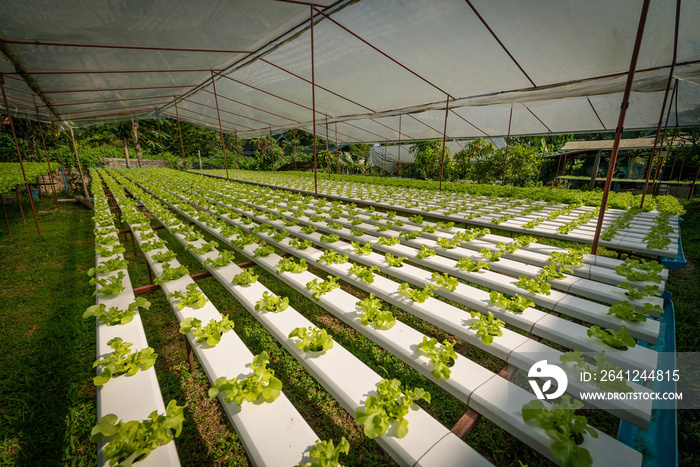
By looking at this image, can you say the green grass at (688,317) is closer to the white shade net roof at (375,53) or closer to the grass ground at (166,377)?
the grass ground at (166,377)

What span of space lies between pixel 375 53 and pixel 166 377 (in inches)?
337

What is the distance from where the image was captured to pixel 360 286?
3170mm

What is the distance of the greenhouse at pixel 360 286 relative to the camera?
1.65m

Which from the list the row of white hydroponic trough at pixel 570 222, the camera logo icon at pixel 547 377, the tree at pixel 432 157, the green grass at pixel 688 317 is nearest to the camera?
the camera logo icon at pixel 547 377

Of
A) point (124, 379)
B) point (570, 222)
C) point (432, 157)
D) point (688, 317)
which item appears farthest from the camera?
point (432, 157)

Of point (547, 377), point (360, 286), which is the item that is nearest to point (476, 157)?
point (360, 286)

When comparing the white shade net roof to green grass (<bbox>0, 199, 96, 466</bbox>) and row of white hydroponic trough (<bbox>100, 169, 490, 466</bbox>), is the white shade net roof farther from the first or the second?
row of white hydroponic trough (<bbox>100, 169, 490, 466</bbox>)

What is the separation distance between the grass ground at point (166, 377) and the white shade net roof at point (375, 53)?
14.1ft

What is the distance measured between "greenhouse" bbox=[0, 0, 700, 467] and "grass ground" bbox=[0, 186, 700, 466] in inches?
0.9

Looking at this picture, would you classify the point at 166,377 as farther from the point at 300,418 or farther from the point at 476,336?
the point at 476,336

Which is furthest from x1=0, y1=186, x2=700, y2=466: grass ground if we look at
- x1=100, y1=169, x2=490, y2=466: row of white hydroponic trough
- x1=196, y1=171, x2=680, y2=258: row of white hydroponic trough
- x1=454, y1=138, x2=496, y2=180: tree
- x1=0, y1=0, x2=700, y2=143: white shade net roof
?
x1=454, y1=138, x2=496, y2=180: tree

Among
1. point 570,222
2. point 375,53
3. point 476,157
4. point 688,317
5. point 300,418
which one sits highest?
point 375,53

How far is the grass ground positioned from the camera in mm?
2227

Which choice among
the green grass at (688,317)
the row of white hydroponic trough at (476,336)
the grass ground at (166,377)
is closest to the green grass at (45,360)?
the grass ground at (166,377)
